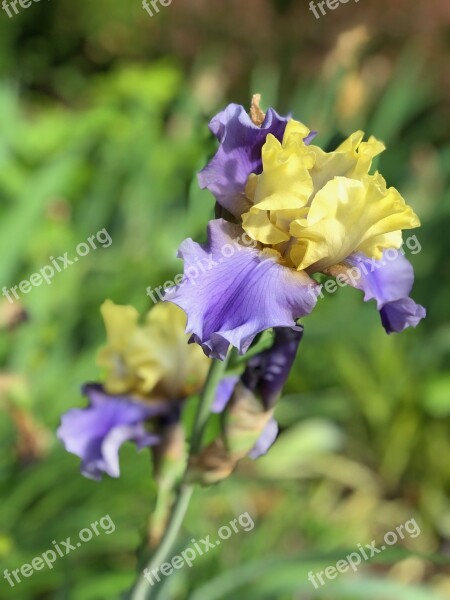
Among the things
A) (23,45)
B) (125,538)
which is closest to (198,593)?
(125,538)

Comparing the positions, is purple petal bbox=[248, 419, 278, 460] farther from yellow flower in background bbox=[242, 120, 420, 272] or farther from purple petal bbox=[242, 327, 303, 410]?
yellow flower in background bbox=[242, 120, 420, 272]

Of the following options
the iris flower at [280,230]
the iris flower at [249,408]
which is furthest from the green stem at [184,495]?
the iris flower at [280,230]

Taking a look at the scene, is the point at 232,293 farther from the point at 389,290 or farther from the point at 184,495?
the point at 184,495

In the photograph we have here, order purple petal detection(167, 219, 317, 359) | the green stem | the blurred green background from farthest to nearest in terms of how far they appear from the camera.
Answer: the blurred green background
the green stem
purple petal detection(167, 219, 317, 359)

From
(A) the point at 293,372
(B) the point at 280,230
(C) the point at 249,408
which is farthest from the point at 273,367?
(A) the point at 293,372

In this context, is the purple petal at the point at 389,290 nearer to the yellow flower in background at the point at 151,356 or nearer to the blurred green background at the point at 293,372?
the blurred green background at the point at 293,372

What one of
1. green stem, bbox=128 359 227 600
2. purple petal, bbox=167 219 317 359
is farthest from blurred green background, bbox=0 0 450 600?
purple petal, bbox=167 219 317 359
